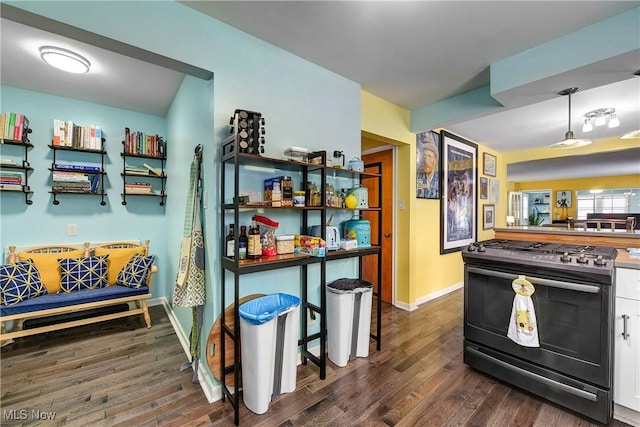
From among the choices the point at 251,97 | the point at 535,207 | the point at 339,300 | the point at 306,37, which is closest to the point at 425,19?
the point at 306,37

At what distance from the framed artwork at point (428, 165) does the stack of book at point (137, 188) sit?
3.60 meters

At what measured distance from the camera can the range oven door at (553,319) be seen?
1.61 meters

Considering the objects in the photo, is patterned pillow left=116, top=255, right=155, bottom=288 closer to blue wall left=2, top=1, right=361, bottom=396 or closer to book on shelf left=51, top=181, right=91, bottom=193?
blue wall left=2, top=1, right=361, bottom=396

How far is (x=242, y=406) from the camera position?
1.77 meters

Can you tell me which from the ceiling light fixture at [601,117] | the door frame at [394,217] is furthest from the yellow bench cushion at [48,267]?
the ceiling light fixture at [601,117]

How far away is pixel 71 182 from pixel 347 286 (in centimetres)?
332

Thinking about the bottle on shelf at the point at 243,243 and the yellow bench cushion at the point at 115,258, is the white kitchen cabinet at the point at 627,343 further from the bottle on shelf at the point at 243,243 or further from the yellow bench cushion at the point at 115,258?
the yellow bench cushion at the point at 115,258

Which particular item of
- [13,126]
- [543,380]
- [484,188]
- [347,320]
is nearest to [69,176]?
[13,126]

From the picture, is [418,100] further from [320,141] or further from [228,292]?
[228,292]

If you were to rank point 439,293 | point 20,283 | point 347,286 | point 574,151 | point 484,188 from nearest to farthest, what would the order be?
point 347,286
point 20,283
point 439,293
point 574,151
point 484,188

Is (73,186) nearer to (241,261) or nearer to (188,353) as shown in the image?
(188,353)

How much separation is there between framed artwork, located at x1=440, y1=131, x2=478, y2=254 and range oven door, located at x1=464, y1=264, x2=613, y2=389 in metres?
2.04

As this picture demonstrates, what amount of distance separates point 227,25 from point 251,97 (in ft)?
1.62

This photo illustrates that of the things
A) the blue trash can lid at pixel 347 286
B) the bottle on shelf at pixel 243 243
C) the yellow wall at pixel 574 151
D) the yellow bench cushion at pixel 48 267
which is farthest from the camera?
the yellow wall at pixel 574 151
